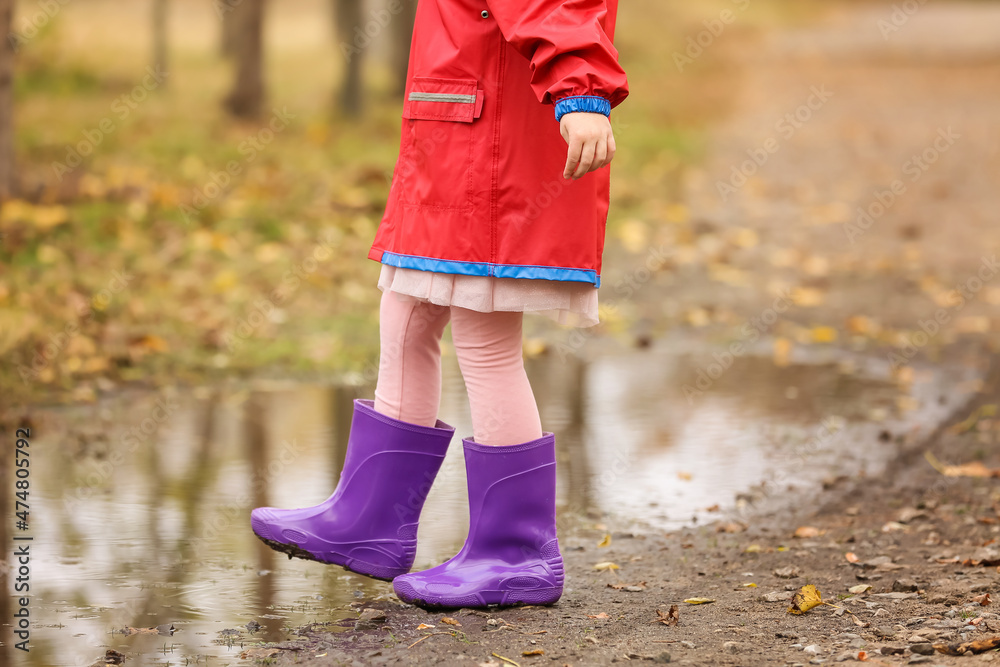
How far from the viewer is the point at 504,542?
8.58 ft

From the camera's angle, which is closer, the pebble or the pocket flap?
the pocket flap

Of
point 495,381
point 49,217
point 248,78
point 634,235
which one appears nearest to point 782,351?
point 634,235

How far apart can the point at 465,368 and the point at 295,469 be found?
3.92 feet

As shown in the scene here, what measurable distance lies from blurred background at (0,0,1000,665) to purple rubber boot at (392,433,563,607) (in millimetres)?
235

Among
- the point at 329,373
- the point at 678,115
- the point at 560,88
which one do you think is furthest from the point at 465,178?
the point at 678,115

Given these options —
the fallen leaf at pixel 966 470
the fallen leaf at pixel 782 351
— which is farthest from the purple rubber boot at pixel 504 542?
the fallen leaf at pixel 782 351

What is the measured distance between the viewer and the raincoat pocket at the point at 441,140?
7.94ft

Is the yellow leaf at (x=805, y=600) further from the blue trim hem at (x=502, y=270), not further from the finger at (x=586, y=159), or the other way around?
the finger at (x=586, y=159)
